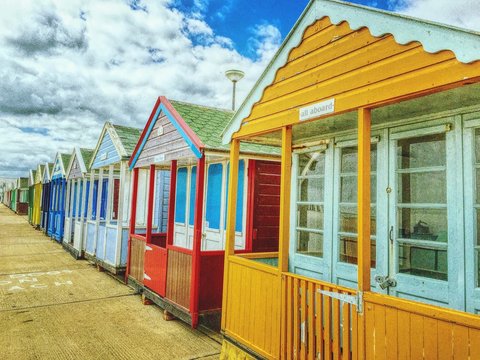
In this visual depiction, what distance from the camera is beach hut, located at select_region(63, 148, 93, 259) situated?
40.2ft

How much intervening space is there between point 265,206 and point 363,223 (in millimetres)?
3918

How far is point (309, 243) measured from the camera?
15.5 ft

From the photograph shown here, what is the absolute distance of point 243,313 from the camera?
423 centimetres

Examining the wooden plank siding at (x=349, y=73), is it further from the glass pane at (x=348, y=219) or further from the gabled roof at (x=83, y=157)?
the gabled roof at (x=83, y=157)

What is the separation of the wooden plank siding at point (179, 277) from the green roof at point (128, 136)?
152 inches

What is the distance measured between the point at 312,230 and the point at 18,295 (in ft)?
21.4

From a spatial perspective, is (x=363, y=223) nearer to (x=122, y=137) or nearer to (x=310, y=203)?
(x=310, y=203)

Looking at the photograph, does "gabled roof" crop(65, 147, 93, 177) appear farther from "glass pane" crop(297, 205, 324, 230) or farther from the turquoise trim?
"glass pane" crop(297, 205, 324, 230)

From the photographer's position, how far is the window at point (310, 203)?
181 inches

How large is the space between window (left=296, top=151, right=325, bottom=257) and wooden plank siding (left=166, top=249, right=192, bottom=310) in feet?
6.50

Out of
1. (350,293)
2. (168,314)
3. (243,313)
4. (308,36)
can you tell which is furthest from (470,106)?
A: (168,314)

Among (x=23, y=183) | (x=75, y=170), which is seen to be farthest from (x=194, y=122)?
(x=23, y=183)

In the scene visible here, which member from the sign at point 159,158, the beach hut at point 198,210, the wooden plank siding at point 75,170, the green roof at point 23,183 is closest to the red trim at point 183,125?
the beach hut at point 198,210

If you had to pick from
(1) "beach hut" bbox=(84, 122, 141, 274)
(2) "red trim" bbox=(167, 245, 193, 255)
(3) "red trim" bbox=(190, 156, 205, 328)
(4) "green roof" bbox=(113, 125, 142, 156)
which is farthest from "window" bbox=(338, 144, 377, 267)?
(4) "green roof" bbox=(113, 125, 142, 156)
